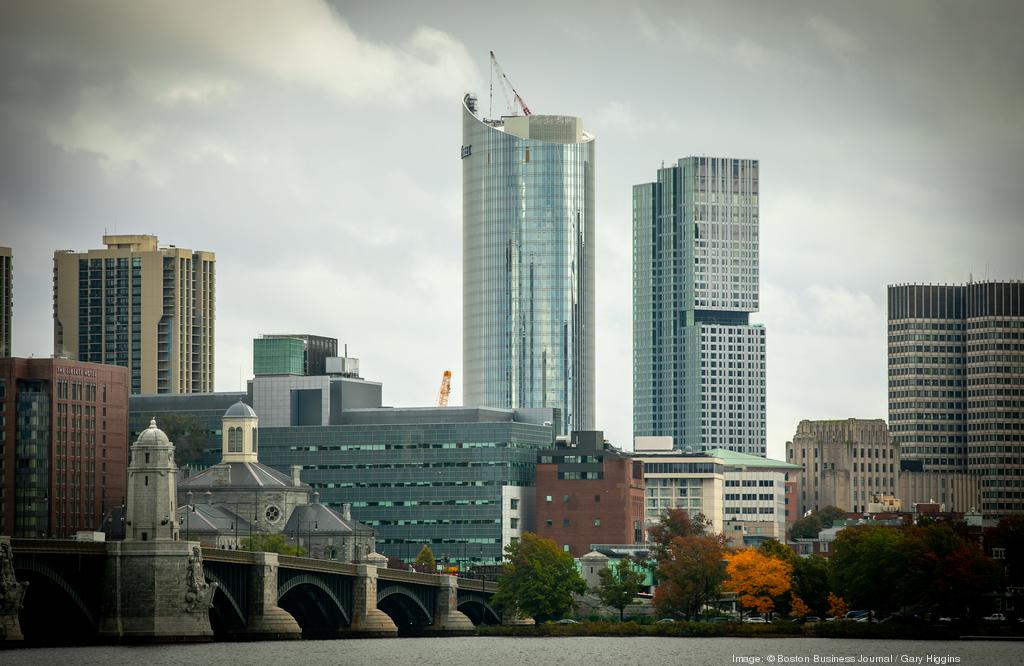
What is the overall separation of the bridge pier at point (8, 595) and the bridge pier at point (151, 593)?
1606 centimetres

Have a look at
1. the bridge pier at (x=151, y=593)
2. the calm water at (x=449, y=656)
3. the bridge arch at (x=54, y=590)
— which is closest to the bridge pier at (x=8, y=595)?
the calm water at (x=449, y=656)

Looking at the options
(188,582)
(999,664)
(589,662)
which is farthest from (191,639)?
(999,664)

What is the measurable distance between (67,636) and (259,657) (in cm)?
2613

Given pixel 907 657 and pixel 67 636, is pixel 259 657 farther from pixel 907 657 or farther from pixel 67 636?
pixel 907 657

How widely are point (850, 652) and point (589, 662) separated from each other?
22782mm

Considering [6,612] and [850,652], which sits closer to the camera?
[6,612]

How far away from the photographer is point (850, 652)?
635 ft

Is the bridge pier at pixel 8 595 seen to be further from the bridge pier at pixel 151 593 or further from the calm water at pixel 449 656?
the bridge pier at pixel 151 593

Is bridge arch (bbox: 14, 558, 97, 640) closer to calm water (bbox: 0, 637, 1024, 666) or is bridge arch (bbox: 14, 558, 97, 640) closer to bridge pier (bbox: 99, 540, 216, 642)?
bridge pier (bbox: 99, 540, 216, 642)

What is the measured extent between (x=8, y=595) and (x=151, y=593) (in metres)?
22.3

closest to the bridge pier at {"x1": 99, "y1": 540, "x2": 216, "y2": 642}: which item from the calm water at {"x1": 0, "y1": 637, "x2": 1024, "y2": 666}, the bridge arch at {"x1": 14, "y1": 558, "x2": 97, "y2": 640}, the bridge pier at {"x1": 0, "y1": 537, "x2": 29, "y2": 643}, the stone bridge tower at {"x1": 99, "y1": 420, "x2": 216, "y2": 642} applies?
the stone bridge tower at {"x1": 99, "y1": 420, "x2": 216, "y2": 642}

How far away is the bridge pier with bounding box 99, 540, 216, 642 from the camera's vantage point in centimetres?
19600

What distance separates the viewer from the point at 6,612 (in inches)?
6993

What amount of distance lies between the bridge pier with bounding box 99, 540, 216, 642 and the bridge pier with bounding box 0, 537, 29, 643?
16.1 m
